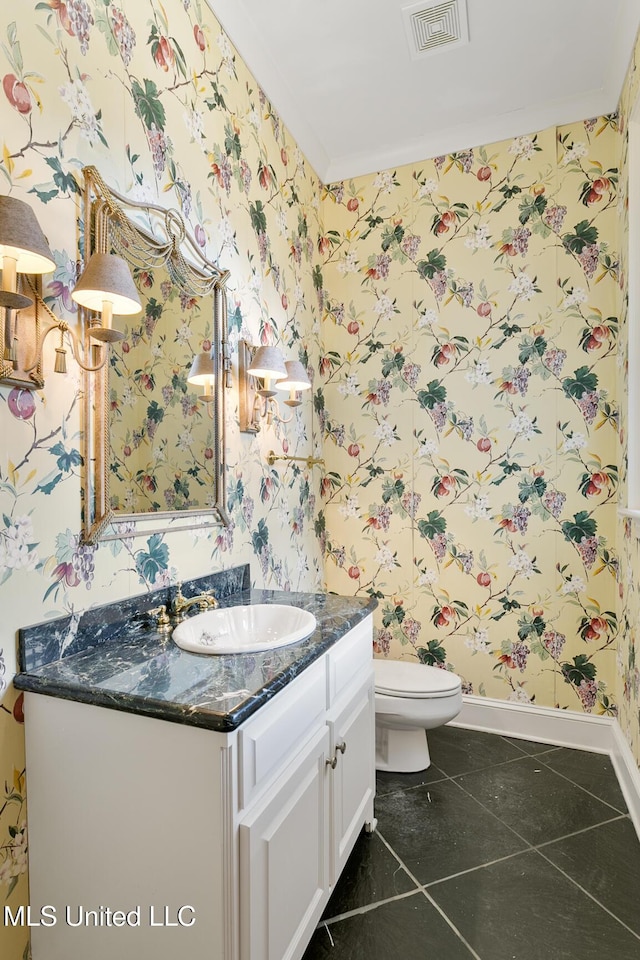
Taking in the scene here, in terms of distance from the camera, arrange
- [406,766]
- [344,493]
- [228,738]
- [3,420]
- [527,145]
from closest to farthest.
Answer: [228,738]
[3,420]
[406,766]
[527,145]
[344,493]

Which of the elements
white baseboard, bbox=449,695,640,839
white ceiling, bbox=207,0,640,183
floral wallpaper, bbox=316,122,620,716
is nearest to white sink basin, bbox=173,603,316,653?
floral wallpaper, bbox=316,122,620,716

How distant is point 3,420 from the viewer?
107 cm

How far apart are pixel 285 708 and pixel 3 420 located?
0.86 metres

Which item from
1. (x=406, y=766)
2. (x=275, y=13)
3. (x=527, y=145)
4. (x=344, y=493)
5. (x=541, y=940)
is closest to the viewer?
(x=541, y=940)

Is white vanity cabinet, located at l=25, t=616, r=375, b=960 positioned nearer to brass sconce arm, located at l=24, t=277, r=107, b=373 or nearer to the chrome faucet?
the chrome faucet

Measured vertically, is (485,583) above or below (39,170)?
below

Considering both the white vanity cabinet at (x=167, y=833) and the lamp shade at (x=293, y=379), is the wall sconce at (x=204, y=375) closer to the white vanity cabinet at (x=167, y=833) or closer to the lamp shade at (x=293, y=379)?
the lamp shade at (x=293, y=379)

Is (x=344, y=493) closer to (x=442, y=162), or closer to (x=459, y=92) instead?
(x=442, y=162)

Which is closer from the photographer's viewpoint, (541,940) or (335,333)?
(541,940)

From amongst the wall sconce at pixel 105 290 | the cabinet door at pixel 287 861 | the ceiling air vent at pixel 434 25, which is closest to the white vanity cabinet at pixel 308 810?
the cabinet door at pixel 287 861

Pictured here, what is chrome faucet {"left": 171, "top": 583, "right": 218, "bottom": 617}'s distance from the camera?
4.94ft

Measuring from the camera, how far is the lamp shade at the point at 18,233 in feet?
3.10

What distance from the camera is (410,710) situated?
2.06 metres

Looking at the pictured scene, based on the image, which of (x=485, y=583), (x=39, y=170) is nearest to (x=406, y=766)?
(x=485, y=583)
